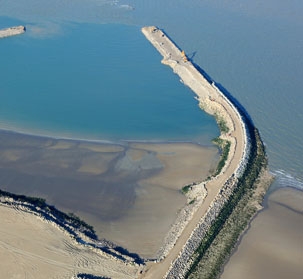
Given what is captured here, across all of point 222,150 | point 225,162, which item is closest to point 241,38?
point 222,150

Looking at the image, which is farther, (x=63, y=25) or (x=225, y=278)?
(x=63, y=25)

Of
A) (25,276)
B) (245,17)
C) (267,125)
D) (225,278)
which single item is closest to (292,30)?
(245,17)

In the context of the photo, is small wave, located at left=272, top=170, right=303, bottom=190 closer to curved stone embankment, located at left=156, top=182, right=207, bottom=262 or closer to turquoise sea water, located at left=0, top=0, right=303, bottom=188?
A: turquoise sea water, located at left=0, top=0, right=303, bottom=188

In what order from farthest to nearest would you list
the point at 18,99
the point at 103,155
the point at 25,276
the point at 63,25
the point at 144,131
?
1. the point at 63,25
2. the point at 18,99
3. the point at 144,131
4. the point at 103,155
5. the point at 25,276

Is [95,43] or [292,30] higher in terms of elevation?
[292,30]

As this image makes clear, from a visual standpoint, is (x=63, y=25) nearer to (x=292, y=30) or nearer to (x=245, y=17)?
(x=245, y=17)

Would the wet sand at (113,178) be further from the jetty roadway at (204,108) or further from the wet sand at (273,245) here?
the wet sand at (273,245)

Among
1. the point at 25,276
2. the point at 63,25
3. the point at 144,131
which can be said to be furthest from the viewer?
the point at 63,25
